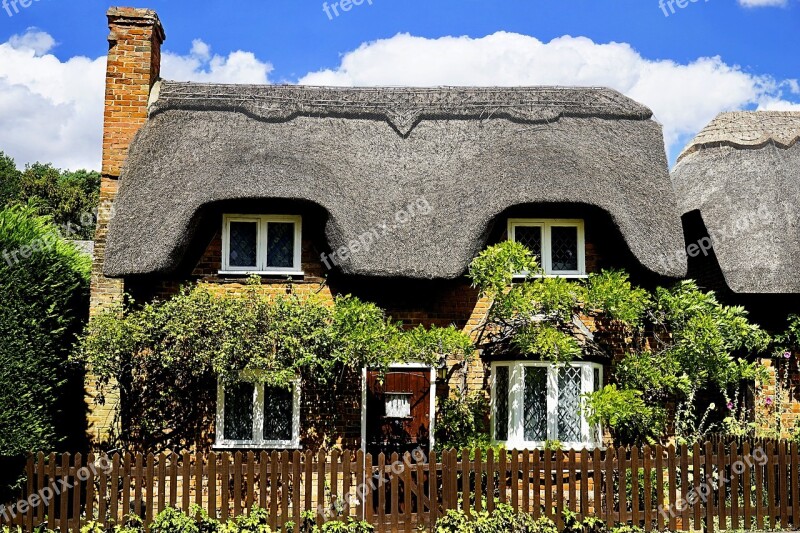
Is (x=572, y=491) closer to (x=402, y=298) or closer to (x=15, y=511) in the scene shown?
(x=402, y=298)

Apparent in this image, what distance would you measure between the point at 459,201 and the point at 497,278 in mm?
1869

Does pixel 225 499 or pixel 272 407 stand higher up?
pixel 272 407

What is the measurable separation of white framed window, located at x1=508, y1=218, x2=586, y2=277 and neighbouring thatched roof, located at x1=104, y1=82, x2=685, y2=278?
87 centimetres

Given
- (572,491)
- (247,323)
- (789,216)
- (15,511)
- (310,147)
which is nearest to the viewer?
(15,511)

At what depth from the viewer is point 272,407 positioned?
11.9 metres

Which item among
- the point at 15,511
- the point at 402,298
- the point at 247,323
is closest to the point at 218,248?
the point at 247,323

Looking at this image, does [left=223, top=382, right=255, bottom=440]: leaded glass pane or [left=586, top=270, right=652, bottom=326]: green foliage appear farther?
[left=223, top=382, right=255, bottom=440]: leaded glass pane

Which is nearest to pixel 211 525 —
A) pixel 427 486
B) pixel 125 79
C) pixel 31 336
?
pixel 427 486

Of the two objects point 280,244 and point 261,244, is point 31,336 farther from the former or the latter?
point 280,244

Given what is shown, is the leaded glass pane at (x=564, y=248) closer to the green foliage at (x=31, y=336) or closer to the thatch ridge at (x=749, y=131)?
the thatch ridge at (x=749, y=131)

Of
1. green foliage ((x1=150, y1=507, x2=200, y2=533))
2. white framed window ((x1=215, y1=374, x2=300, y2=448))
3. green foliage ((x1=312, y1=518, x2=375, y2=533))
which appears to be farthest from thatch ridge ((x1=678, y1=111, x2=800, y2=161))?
green foliage ((x1=150, y1=507, x2=200, y2=533))

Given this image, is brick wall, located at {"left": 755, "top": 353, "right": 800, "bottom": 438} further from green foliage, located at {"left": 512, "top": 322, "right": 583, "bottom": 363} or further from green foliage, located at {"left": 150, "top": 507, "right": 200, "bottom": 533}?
green foliage, located at {"left": 150, "top": 507, "right": 200, "bottom": 533}

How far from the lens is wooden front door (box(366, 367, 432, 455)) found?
40.4 ft

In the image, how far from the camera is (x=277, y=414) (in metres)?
11.9
